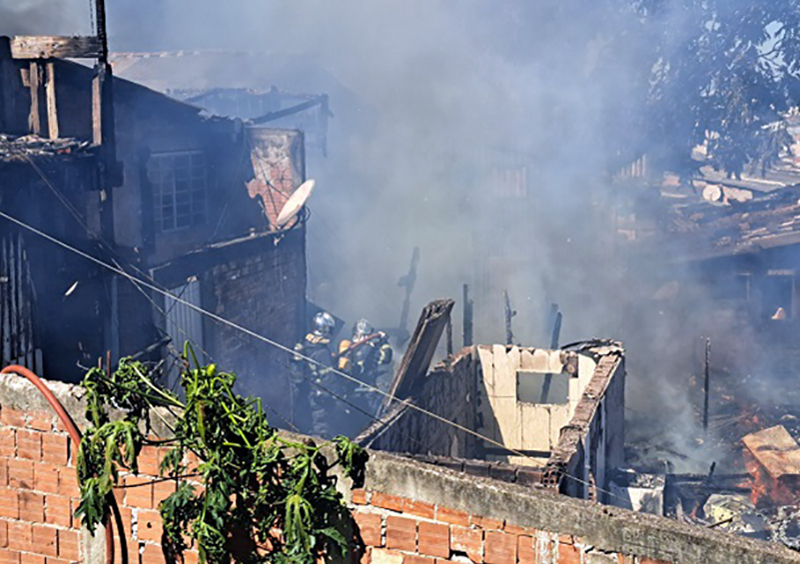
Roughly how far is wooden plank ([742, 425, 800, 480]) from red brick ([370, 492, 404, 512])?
8690mm

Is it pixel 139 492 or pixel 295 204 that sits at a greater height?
pixel 295 204

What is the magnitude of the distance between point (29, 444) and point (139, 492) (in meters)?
0.67

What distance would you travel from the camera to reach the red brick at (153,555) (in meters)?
4.68

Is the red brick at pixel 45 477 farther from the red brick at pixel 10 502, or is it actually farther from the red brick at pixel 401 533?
the red brick at pixel 401 533

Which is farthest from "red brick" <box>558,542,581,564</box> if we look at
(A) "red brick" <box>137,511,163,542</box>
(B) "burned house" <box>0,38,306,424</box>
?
(B) "burned house" <box>0,38,306,424</box>

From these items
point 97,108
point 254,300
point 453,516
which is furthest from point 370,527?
point 254,300

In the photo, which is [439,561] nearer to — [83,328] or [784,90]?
[83,328]

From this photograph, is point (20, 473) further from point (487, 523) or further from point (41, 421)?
point (487, 523)

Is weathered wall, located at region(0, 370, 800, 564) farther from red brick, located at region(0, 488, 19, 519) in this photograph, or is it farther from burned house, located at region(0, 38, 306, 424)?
burned house, located at region(0, 38, 306, 424)

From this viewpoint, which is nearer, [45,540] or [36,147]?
[45,540]

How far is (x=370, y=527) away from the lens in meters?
4.40

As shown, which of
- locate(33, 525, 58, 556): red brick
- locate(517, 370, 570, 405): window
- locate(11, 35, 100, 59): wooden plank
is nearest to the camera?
locate(33, 525, 58, 556): red brick

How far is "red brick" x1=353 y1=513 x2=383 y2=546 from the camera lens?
14.4 ft

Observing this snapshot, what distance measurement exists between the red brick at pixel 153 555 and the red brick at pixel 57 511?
465 millimetres
